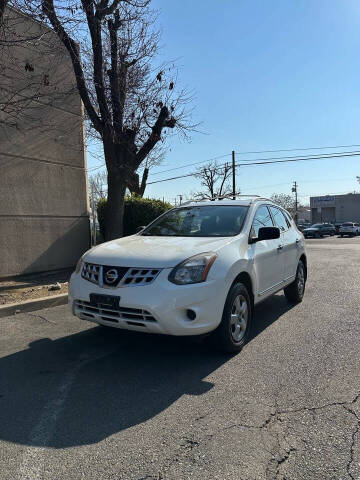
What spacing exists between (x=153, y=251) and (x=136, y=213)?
7257mm

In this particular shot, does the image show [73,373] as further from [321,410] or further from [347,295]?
[347,295]

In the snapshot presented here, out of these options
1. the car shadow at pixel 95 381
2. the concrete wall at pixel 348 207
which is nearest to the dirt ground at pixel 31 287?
the car shadow at pixel 95 381

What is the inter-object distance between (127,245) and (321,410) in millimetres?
2581

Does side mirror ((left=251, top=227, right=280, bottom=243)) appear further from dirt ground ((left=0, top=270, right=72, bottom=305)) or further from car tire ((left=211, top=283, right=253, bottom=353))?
dirt ground ((left=0, top=270, right=72, bottom=305))

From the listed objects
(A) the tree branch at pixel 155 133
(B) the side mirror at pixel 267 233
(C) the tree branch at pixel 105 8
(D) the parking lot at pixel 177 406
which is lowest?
(D) the parking lot at pixel 177 406

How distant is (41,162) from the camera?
9.10 meters

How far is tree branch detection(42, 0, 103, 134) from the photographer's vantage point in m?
6.97

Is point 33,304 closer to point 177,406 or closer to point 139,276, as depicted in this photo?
point 139,276

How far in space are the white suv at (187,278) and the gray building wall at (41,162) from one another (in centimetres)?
454

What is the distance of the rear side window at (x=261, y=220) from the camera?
4.97m

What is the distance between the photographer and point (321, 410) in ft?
9.98

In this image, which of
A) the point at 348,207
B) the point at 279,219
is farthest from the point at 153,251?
the point at 348,207

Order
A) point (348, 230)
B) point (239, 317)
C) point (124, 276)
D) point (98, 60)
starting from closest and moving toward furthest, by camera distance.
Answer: point (124, 276) → point (239, 317) → point (98, 60) → point (348, 230)

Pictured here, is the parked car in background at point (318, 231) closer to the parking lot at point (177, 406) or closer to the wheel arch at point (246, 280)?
the parking lot at point (177, 406)
